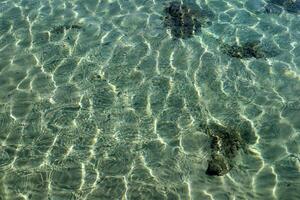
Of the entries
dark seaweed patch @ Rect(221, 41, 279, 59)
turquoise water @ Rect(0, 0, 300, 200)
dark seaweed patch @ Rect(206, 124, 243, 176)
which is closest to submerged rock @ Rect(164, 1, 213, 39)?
turquoise water @ Rect(0, 0, 300, 200)

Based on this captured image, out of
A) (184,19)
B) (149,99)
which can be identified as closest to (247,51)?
(184,19)

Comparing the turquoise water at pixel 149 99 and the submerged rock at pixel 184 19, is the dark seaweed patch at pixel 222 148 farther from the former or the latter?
the submerged rock at pixel 184 19

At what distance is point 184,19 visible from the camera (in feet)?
38.5

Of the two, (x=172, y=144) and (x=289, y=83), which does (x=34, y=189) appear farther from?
(x=289, y=83)

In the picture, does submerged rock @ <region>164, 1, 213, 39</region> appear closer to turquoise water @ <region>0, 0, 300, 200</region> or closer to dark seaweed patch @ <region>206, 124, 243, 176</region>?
turquoise water @ <region>0, 0, 300, 200</region>

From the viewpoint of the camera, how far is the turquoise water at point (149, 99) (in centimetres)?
759

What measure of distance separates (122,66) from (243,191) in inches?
173

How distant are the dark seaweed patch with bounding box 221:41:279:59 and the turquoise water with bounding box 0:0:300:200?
37 millimetres

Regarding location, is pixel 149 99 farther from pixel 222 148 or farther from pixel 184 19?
pixel 184 19

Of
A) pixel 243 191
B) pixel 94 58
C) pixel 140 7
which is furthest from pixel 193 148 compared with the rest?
pixel 140 7

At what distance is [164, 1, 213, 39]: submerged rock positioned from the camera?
11.2m

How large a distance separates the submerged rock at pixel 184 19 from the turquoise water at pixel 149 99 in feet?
0.10

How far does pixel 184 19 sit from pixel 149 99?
3567 millimetres

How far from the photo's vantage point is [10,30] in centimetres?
1132
